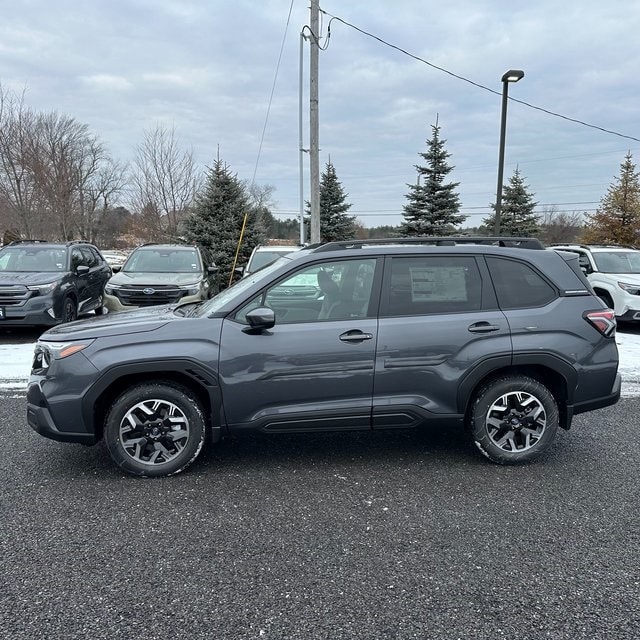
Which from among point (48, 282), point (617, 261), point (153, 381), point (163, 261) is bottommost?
point (153, 381)

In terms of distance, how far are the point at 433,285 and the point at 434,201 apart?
22.7 metres

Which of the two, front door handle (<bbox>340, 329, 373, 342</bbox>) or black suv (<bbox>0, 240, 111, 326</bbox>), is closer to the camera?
front door handle (<bbox>340, 329, 373, 342</bbox>)

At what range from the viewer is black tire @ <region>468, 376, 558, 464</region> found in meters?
3.88

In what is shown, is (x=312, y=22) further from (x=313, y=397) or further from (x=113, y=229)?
(x=113, y=229)

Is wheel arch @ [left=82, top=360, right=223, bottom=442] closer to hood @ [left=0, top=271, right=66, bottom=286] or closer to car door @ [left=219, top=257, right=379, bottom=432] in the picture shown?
car door @ [left=219, top=257, right=379, bottom=432]

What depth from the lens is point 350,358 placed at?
3691 millimetres

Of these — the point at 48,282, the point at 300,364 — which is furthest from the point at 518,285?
the point at 48,282

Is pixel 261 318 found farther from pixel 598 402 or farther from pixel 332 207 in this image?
pixel 332 207

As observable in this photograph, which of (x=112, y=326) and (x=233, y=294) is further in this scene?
(x=233, y=294)

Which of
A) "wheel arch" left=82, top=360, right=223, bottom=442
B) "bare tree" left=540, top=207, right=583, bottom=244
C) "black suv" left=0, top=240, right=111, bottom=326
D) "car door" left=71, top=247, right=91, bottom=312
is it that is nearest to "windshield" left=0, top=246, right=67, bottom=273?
"black suv" left=0, top=240, right=111, bottom=326

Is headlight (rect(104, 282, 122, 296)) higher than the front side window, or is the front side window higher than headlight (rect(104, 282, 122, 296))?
the front side window

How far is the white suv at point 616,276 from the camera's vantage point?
9992mm

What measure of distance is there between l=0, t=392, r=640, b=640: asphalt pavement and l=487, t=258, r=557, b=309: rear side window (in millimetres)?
A: 1293

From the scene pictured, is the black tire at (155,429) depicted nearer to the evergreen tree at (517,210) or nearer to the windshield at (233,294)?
the windshield at (233,294)
